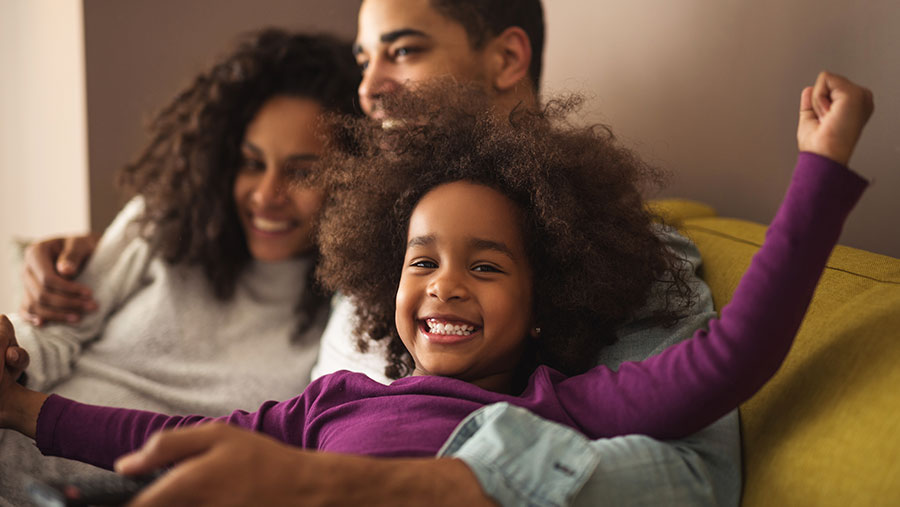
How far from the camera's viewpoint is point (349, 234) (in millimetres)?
1269

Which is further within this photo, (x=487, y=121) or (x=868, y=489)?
(x=487, y=121)

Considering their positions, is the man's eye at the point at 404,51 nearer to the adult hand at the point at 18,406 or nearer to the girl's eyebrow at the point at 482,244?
the girl's eyebrow at the point at 482,244

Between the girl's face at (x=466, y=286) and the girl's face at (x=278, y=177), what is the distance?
68 cm

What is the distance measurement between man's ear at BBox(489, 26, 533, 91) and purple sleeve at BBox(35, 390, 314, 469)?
36.0 inches

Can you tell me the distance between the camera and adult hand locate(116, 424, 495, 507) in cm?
70

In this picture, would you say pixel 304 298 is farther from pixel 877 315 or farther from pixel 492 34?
pixel 877 315

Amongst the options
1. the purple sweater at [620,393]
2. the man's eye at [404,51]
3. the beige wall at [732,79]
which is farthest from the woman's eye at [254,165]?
the purple sweater at [620,393]

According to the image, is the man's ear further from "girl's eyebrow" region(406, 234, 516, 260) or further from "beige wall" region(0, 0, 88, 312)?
"beige wall" region(0, 0, 88, 312)

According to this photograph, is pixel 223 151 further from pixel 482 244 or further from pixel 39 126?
pixel 39 126

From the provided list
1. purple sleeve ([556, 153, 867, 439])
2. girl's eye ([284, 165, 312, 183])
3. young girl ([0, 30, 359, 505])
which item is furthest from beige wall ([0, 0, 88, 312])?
purple sleeve ([556, 153, 867, 439])

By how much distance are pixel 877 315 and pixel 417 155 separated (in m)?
0.66

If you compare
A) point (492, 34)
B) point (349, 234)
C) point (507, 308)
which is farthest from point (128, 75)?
point (507, 308)

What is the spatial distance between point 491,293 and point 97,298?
1063 millimetres

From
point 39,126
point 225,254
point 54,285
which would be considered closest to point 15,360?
point 54,285
